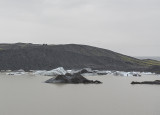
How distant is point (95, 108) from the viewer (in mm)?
14258

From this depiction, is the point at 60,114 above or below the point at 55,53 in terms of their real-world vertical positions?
below

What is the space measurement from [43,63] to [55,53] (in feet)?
18.3

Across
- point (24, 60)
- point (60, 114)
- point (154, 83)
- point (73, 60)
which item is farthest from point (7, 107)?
point (73, 60)

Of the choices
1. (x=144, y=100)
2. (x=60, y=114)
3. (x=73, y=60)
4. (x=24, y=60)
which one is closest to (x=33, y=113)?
(x=60, y=114)

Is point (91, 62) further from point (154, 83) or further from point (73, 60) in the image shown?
point (154, 83)

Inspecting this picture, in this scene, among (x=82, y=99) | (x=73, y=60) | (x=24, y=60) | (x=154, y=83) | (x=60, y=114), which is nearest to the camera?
(x=60, y=114)

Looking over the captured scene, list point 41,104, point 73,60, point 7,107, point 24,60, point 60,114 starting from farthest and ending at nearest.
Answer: point 73,60 → point 24,60 → point 41,104 → point 7,107 → point 60,114

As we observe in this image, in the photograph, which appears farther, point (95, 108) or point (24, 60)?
point (24, 60)

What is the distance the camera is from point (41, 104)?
15.0 m

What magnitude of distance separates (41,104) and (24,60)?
119ft

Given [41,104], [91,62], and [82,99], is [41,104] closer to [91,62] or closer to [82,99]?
[82,99]

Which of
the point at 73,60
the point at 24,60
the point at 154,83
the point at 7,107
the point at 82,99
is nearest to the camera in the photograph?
the point at 7,107

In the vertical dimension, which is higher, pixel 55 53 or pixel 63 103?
pixel 55 53

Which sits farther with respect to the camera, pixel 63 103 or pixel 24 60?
pixel 24 60
